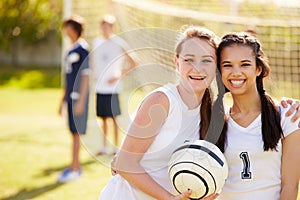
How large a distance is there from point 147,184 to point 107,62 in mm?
4689

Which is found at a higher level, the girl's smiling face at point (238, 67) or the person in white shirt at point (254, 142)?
the girl's smiling face at point (238, 67)

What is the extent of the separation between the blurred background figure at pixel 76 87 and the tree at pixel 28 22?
13.3 metres

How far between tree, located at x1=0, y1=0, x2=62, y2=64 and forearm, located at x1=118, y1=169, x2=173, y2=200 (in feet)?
55.3

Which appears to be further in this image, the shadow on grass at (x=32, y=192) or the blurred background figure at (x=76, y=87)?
the blurred background figure at (x=76, y=87)

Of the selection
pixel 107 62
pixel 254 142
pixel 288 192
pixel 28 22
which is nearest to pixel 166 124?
pixel 254 142

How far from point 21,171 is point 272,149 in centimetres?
409

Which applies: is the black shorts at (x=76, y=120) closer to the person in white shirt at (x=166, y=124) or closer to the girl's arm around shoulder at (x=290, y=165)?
the person in white shirt at (x=166, y=124)

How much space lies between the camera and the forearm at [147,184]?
2412 mm

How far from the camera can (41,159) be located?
6695mm

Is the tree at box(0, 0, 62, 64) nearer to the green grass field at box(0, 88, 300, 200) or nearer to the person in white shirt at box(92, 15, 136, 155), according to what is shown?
the green grass field at box(0, 88, 300, 200)

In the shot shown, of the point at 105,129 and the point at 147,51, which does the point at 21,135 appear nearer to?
the point at 105,129

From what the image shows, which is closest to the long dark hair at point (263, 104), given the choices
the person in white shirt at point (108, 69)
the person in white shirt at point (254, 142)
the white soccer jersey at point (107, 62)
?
the person in white shirt at point (254, 142)

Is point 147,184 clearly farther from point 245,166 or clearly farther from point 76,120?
point 76,120

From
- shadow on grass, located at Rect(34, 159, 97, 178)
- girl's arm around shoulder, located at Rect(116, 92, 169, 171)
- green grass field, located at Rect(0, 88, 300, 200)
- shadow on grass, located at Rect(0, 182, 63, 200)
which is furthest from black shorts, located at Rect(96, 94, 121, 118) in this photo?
girl's arm around shoulder, located at Rect(116, 92, 169, 171)
